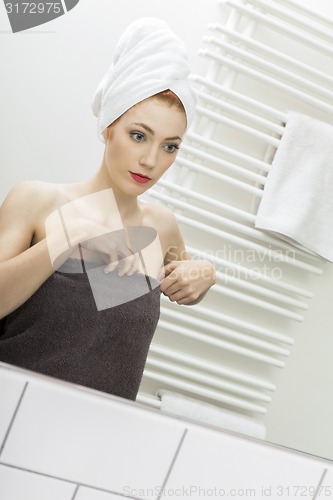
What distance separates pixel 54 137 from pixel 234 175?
303mm

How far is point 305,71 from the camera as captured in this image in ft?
3.87

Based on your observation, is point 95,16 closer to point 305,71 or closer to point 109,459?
point 305,71

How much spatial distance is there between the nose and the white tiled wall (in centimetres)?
38

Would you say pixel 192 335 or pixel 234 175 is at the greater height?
pixel 234 175

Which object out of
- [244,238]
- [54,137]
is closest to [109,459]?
[244,238]

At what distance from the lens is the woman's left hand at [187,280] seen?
3.80 feet

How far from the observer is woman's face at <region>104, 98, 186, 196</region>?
3.56 ft

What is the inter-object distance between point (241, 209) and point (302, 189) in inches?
4.6

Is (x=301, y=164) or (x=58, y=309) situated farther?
(x=301, y=164)

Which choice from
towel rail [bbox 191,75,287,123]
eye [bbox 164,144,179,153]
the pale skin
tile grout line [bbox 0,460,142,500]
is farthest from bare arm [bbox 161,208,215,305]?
tile grout line [bbox 0,460,142,500]

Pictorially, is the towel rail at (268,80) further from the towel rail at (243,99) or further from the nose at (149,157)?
the nose at (149,157)

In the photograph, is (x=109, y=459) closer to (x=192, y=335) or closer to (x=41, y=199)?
(x=192, y=335)

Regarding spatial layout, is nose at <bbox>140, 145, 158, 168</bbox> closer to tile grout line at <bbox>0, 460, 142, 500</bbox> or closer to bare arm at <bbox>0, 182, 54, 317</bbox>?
bare arm at <bbox>0, 182, 54, 317</bbox>

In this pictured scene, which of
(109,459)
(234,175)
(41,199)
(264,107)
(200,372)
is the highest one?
(264,107)
